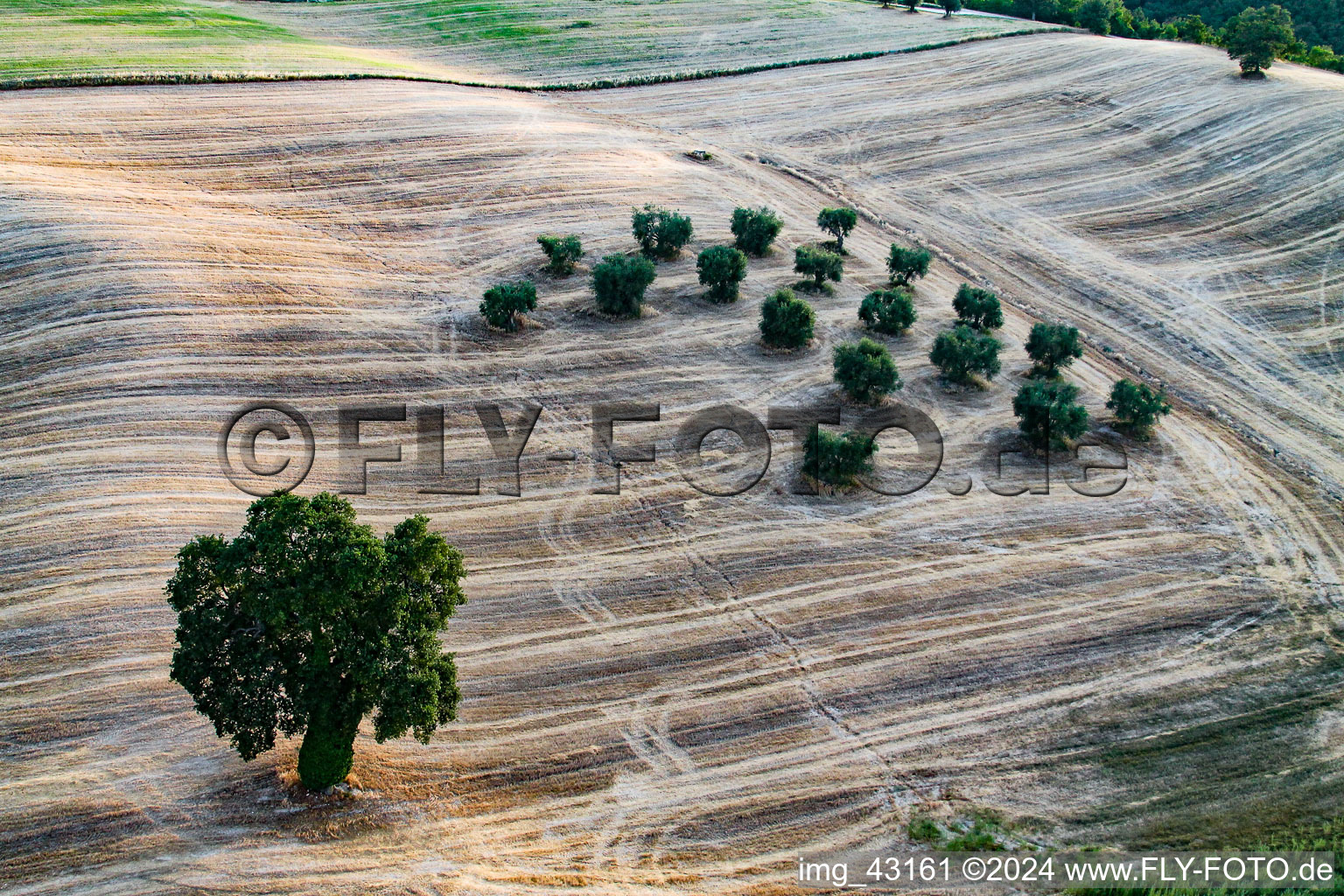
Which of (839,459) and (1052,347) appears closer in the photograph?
(839,459)

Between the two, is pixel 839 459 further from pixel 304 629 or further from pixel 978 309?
pixel 304 629

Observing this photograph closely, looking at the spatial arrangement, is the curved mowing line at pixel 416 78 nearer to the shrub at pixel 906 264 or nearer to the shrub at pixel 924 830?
the shrub at pixel 906 264

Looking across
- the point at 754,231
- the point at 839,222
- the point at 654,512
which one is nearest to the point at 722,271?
the point at 754,231

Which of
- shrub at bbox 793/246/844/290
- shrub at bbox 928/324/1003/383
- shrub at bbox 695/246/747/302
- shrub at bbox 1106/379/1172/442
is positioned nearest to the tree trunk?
shrub at bbox 928/324/1003/383

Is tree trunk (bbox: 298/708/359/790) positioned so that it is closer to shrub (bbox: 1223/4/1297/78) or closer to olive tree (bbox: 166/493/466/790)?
olive tree (bbox: 166/493/466/790)

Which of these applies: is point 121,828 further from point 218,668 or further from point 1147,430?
point 1147,430

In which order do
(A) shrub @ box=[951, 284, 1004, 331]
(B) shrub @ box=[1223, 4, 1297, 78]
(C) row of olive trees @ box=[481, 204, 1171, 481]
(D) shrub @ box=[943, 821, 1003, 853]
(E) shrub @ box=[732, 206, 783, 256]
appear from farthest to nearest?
(B) shrub @ box=[1223, 4, 1297, 78] → (E) shrub @ box=[732, 206, 783, 256] → (A) shrub @ box=[951, 284, 1004, 331] → (C) row of olive trees @ box=[481, 204, 1171, 481] → (D) shrub @ box=[943, 821, 1003, 853]
